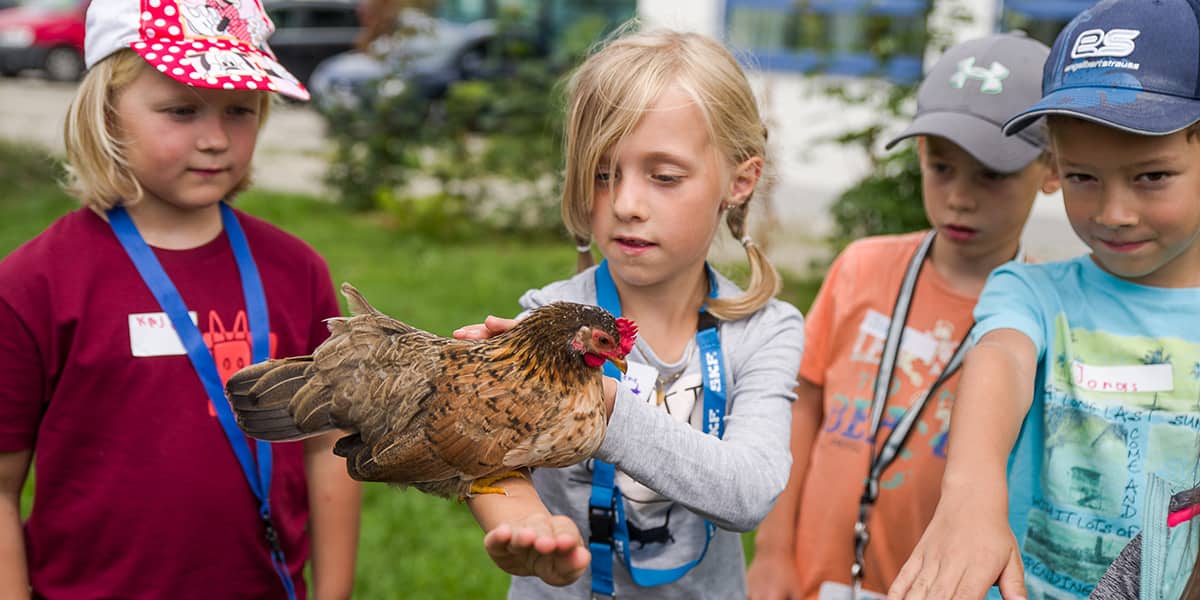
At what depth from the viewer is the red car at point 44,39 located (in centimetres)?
2130

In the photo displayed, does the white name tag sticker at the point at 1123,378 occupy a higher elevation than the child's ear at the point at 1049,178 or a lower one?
lower

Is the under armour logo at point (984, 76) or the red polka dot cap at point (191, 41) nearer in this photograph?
the red polka dot cap at point (191, 41)

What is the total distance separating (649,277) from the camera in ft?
7.43

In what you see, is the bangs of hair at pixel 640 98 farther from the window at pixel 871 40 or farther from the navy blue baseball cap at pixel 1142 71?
the window at pixel 871 40

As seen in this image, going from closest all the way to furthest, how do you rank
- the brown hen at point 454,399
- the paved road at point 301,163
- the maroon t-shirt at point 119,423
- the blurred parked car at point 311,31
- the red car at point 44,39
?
the brown hen at point 454,399, the maroon t-shirt at point 119,423, the paved road at point 301,163, the red car at point 44,39, the blurred parked car at point 311,31

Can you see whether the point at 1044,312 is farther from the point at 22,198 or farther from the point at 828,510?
the point at 22,198

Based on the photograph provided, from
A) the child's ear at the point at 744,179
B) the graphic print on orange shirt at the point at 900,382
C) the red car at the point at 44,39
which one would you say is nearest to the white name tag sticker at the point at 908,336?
the graphic print on orange shirt at the point at 900,382

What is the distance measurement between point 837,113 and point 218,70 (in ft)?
26.7

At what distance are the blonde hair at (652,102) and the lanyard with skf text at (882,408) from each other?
52cm

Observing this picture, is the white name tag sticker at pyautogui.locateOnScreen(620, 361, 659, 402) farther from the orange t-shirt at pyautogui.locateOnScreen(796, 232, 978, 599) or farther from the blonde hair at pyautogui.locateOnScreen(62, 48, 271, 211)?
the blonde hair at pyautogui.locateOnScreen(62, 48, 271, 211)

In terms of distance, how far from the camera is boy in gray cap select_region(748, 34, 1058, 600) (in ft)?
8.89

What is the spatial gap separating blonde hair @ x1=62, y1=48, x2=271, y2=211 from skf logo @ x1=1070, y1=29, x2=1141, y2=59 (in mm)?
2202

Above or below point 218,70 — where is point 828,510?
below

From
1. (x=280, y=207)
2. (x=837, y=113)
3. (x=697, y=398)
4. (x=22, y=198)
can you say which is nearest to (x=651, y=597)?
(x=697, y=398)
